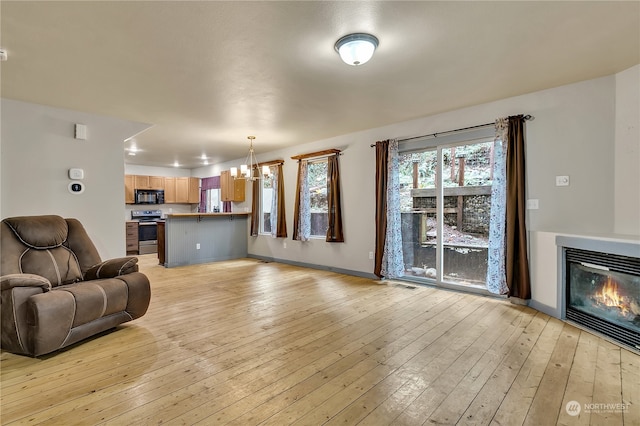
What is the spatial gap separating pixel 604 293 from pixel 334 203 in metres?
3.75

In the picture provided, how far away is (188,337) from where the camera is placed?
279cm

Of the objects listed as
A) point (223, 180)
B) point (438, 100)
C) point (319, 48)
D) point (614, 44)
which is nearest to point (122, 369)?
point (319, 48)

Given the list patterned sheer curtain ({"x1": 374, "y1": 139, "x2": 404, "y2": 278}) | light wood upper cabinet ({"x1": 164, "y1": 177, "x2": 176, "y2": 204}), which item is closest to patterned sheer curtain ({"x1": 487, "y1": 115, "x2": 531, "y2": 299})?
patterned sheer curtain ({"x1": 374, "y1": 139, "x2": 404, "y2": 278})

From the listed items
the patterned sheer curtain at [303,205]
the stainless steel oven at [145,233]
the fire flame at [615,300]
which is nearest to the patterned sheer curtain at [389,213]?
the patterned sheer curtain at [303,205]

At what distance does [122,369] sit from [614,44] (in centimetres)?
477

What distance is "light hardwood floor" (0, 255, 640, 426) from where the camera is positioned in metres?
1.74

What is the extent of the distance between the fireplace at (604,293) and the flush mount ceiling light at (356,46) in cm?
282

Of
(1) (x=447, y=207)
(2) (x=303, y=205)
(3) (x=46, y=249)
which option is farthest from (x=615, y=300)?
(3) (x=46, y=249)

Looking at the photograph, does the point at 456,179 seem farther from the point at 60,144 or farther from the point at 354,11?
the point at 60,144

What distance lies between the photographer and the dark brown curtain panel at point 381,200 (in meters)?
4.82

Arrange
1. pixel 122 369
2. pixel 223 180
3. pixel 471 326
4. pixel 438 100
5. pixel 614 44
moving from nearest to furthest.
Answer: pixel 122 369 < pixel 614 44 < pixel 471 326 < pixel 438 100 < pixel 223 180

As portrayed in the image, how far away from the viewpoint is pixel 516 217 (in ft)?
11.9

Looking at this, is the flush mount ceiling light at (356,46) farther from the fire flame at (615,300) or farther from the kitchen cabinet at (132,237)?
the kitchen cabinet at (132,237)

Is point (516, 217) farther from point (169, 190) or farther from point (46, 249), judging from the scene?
point (169, 190)
